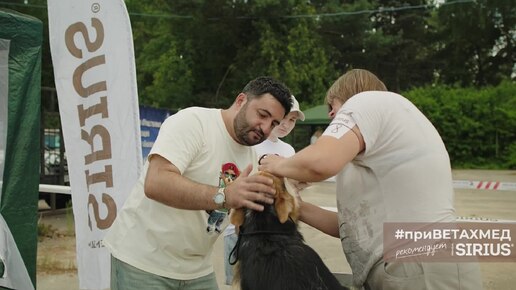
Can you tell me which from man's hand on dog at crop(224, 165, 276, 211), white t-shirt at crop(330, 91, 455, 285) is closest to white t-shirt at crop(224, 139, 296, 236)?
man's hand on dog at crop(224, 165, 276, 211)

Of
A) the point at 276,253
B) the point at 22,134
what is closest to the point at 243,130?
the point at 276,253

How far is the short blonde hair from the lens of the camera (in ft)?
8.12

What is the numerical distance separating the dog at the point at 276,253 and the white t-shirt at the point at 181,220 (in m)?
0.38

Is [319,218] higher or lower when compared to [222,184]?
lower

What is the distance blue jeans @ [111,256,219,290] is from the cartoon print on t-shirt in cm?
31

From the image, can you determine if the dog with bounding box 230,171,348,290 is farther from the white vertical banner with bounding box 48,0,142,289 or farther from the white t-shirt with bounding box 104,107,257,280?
the white vertical banner with bounding box 48,0,142,289

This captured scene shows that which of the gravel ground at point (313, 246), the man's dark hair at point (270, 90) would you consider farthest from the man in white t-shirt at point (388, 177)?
the gravel ground at point (313, 246)

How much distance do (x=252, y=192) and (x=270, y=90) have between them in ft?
2.08

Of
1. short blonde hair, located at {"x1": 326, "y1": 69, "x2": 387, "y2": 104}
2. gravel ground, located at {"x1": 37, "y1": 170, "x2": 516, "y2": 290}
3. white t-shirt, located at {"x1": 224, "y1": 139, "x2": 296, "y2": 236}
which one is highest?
short blonde hair, located at {"x1": 326, "y1": 69, "x2": 387, "y2": 104}

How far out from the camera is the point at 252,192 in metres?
2.21

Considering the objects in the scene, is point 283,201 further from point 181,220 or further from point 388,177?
point 181,220

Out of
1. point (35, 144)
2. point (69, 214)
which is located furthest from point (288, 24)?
point (35, 144)

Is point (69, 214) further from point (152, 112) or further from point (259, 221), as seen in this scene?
point (259, 221)

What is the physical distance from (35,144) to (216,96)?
33643 mm
